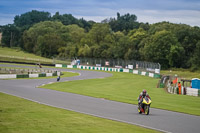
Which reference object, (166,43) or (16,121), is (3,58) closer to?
(166,43)

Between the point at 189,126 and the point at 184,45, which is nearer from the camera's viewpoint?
the point at 189,126

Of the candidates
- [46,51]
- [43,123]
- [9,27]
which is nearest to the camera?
[43,123]

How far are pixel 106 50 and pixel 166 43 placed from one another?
2606cm

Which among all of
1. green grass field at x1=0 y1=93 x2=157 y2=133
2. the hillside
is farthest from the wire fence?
green grass field at x1=0 y1=93 x2=157 y2=133

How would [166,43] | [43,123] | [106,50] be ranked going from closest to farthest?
[43,123] → [166,43] → [106,50]

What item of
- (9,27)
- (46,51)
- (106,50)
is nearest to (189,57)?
(106,50)

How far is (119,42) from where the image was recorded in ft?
336

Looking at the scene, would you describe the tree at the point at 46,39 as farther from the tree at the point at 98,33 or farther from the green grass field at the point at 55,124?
the green grass field at the point at 55,124

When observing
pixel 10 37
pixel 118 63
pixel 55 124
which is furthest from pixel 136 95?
pixel 10 37

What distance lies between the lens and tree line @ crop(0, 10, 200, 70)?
8325 centimetres

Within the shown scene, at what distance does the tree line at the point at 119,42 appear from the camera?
83250 millimetres

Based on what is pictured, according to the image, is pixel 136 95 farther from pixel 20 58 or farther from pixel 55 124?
pixel 20 58

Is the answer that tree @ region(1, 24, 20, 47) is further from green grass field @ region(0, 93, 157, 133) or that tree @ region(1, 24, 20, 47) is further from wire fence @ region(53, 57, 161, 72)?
green grass field @ region(0, 93, 157, 133)

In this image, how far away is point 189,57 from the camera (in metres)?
83.6
